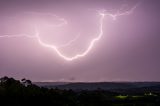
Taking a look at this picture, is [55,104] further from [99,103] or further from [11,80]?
[11,80]

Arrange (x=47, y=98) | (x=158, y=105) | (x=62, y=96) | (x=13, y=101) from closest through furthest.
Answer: (x=13, y=101) < (x=47, y=98) < (x=62, y=96) < (x=158, y=105)

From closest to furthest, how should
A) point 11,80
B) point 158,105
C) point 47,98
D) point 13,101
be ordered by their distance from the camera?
point 13,101 → point 47,98 → point 11,80 → point 158,105

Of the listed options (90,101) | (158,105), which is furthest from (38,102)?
(158,105)

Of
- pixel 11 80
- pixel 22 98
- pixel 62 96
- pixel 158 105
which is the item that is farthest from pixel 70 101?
pixel 158 105

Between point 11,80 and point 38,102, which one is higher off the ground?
point 11,80

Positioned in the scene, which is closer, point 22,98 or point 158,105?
point 22,98

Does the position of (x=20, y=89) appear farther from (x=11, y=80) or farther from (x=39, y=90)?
(x=11, y=80)

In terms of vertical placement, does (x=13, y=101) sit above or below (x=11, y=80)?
below

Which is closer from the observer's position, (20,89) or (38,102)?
(38,102)

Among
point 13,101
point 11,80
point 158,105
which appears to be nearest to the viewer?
point 13,101
